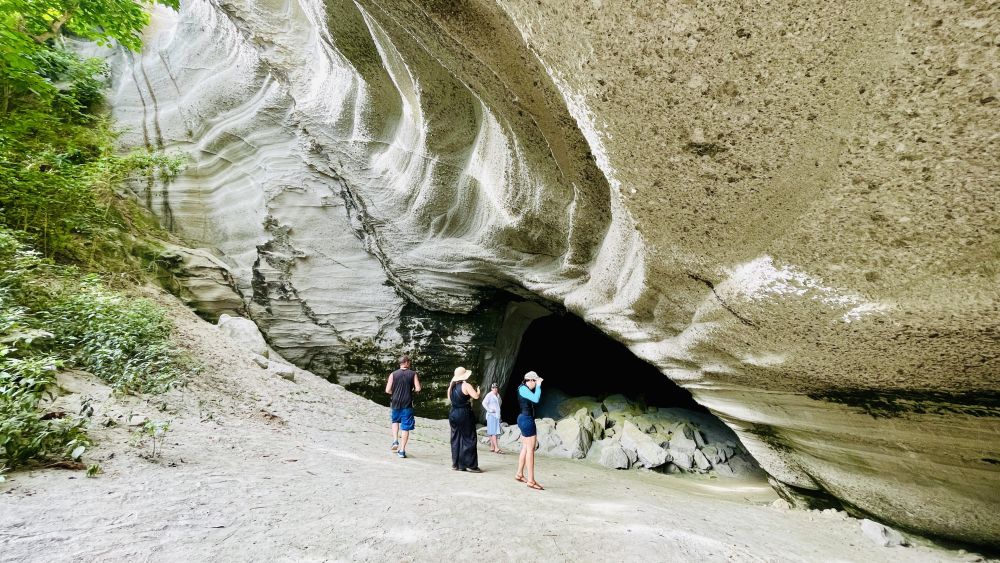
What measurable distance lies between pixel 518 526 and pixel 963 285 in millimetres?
2669

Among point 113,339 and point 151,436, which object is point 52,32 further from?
point 151,436

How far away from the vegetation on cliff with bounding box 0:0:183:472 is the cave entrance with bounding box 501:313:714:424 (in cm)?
703

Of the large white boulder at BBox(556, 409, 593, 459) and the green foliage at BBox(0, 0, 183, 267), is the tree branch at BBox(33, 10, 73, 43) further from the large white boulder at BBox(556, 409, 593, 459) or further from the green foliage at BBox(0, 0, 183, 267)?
the large white boulder at BBox(556, 409, 593, 459)

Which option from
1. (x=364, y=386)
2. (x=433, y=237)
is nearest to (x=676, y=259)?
(x=433, y=237)

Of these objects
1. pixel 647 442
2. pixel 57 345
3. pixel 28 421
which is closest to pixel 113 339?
pixel 57 345

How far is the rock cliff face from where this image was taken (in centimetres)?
179

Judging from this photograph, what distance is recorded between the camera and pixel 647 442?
7043 millimetres

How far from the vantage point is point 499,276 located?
7293 millimetres

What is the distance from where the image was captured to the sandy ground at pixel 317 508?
6.24ft

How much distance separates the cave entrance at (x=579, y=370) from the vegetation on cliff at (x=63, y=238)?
7.03 metres

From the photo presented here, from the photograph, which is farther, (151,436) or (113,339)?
(113,339)

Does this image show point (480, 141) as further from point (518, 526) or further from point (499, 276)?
point (518, 526)

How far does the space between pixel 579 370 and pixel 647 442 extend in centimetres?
487

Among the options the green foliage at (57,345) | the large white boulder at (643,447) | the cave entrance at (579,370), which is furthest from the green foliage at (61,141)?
the large white boulder at (643,447)
